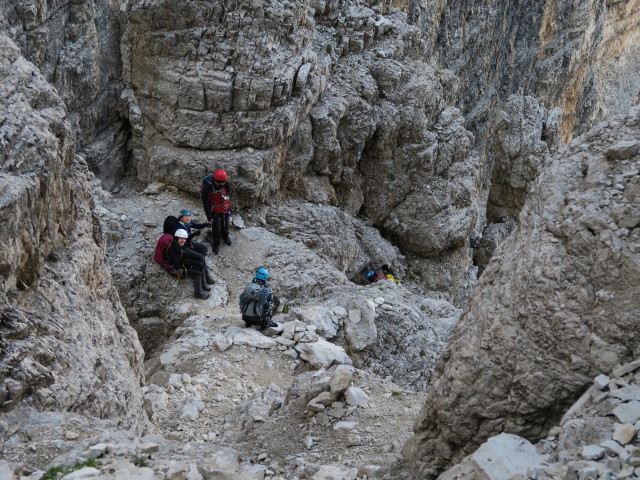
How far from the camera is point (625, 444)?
4.88m

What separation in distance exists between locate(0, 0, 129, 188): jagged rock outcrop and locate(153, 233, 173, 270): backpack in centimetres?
441

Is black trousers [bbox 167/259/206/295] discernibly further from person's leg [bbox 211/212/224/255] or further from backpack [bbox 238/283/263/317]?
backpack [bbox 238/283/263/317]

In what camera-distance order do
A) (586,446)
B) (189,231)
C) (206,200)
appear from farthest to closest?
(206,200) → (189,231) → (586,446)

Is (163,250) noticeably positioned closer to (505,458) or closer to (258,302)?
(258,302)

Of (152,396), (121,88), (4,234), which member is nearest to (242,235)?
(121,88)

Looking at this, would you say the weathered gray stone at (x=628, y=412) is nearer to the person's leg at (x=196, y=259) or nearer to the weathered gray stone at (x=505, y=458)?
the weathered gray stone at (x=505, y=458)

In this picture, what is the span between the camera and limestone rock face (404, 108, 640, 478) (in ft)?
19.3

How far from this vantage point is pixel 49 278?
8742 millimetres

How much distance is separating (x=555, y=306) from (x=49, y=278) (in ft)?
20.3

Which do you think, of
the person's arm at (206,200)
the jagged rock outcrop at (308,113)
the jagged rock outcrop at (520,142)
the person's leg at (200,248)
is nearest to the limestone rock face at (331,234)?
the jagged rock outcrop at (308,113)

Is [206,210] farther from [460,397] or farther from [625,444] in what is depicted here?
[625,444]

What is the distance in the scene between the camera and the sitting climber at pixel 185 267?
17109mm

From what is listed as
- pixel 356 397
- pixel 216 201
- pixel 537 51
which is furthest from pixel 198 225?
pixel 537 51

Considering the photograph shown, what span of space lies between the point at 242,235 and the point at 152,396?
9.02 metres
